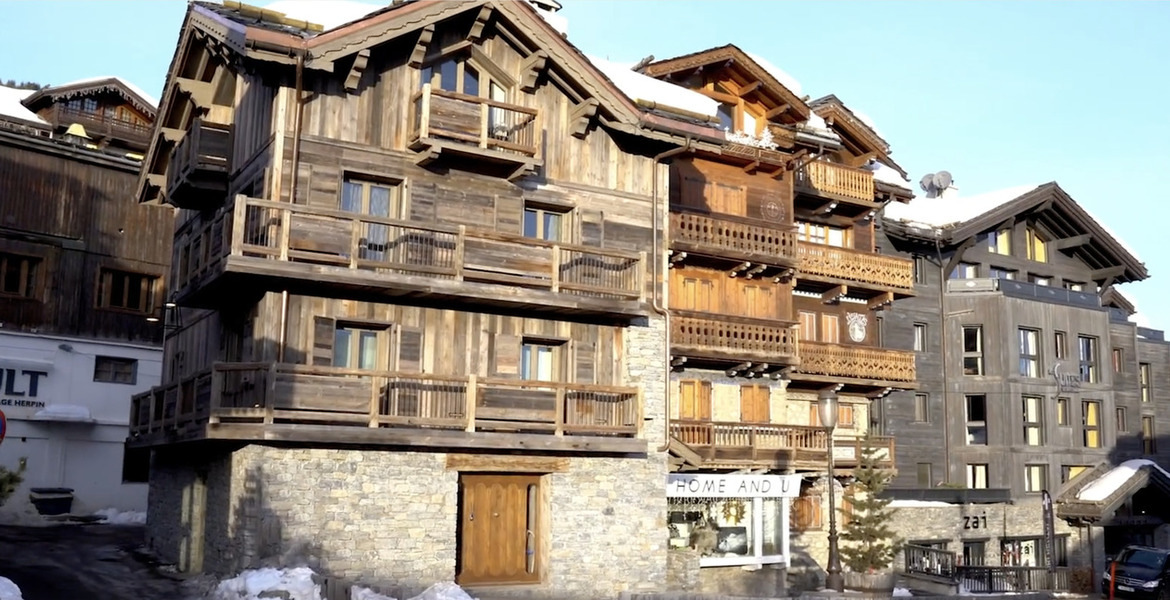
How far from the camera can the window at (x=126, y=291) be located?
37625mm

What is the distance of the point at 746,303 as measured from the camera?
3238 centimetres

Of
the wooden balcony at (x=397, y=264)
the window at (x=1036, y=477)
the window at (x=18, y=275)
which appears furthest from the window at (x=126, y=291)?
the window at (x=1036, y=477)

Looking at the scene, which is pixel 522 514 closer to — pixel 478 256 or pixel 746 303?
pixel 478 256

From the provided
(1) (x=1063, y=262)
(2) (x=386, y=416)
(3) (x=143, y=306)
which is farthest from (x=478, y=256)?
(1) (x=1063, y=262)

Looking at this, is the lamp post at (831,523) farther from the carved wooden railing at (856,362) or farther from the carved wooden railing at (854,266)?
the carved wooden railing at (854,266)

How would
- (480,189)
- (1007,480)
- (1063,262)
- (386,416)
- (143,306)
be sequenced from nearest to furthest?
(386,416)
(480,189)
(143,306)
(1007,480)
(1063,262)

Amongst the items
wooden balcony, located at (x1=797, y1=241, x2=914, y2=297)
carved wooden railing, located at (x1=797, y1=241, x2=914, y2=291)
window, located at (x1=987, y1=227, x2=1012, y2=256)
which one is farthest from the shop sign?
window, located at (x1=987, y1=227, x2=1012, y2=256)

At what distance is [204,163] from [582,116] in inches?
318

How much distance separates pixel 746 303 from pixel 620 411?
9.88 meters

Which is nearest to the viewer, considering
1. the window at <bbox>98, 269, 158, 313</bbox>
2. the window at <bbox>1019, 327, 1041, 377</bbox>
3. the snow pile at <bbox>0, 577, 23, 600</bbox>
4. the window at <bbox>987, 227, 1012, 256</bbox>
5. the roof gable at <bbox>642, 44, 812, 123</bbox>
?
the snow pile at <bbox>0, 577, 23, 600</bbox>

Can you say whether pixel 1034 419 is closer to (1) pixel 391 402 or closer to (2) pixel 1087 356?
(2) pixel 1087 356

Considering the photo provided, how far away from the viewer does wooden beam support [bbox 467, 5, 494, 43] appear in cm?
2375

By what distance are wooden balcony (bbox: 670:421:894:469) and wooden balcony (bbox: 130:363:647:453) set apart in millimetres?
5591

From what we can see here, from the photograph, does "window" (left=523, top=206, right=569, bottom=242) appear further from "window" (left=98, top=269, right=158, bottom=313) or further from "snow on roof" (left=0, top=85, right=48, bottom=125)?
"snow on roof" (left=0, top=85, right=48, bottom=125)
